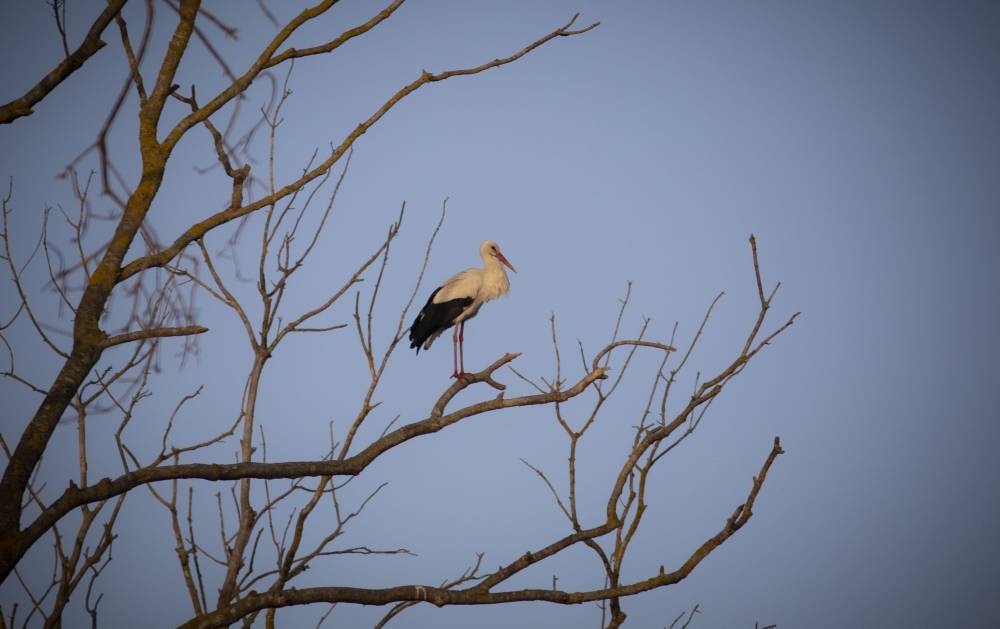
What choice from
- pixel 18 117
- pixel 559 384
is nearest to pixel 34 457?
pixel 18 117

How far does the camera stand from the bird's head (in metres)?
12.0

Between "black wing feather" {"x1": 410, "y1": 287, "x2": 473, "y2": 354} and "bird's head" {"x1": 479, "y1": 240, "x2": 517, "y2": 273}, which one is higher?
"bird's head" {"x1": 479, "y1": 240, "x2": 517, "y2": 273}

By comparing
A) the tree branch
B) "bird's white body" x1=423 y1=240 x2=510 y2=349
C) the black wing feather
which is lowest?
the tree branch

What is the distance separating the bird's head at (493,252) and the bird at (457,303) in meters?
0.41

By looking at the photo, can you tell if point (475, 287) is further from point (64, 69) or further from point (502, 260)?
point (64, 69)

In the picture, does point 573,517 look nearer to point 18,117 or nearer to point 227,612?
point 227,612

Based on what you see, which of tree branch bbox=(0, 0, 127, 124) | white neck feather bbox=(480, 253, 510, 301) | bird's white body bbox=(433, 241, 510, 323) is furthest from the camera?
white neck feather bbox=(480, 253, 510, 301)

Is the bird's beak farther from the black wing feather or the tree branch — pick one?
the tree branch

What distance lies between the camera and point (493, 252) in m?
12.1

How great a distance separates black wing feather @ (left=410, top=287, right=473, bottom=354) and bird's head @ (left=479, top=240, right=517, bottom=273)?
1.38 m

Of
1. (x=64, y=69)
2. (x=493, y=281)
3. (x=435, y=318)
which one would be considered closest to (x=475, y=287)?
(x=493, y=281)

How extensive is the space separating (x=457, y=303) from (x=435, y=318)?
0.35 meters

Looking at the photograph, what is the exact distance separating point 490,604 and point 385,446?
66 centimetres

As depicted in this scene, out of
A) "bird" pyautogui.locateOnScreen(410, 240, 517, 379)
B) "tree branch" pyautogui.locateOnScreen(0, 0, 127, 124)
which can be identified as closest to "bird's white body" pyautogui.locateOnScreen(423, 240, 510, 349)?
"bird" pyautogui.locateOnScreen(410, 240, 517, 379)
